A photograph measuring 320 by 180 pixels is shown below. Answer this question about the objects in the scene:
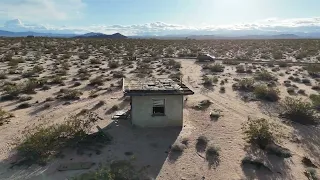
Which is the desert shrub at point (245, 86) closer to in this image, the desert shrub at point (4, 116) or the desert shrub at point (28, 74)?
the desert shrub at point (4, 116)

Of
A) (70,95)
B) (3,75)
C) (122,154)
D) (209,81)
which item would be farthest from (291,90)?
(3,75)

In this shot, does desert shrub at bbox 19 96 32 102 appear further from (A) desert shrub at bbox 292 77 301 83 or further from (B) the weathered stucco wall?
(A) desert shrub at bbox 292 77 301 83

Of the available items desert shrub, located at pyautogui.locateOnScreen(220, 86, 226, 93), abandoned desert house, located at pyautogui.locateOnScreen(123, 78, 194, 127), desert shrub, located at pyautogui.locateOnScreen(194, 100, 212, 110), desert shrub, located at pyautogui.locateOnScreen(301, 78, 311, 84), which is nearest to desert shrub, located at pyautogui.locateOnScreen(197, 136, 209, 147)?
abandoned desert house, located at pyautogui.locateOnScreen(123, 78, 194, 127)

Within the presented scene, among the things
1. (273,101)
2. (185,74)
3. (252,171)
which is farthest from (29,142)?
(185,74)

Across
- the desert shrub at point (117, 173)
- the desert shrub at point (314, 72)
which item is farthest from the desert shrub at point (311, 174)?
the desert shrub at point (314, 72)

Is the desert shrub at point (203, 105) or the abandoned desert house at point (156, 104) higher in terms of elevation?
the abandoned desert house at point (156, 104)

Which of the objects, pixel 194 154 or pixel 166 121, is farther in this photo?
pixel 166 121

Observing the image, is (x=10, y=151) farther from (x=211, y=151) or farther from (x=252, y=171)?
(x=252, y=171)
